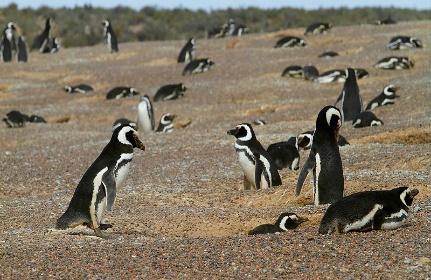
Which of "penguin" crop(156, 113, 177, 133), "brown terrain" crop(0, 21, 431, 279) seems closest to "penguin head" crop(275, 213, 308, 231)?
"brown terrain" crop(0, 21, 431, 279)

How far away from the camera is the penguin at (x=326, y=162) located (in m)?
8.91

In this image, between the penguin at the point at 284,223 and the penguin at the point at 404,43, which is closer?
the penguin at the point at 284,223

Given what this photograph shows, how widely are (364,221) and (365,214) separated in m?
0.05

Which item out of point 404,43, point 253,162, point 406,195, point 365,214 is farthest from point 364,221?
point 404,43

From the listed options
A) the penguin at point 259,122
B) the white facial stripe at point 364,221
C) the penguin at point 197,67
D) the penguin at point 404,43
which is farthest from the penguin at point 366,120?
the penguin at point 197,67

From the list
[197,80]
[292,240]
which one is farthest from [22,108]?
[292,240]

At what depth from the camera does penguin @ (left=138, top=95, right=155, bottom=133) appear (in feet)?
63.3

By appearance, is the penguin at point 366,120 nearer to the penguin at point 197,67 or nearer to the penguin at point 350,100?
the penguin at point 350,100

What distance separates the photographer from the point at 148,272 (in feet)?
21.0

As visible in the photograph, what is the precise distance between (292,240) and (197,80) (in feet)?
59.1

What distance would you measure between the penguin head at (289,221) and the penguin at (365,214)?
2.23 feet

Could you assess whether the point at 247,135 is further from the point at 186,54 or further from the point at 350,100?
the point at 186,54

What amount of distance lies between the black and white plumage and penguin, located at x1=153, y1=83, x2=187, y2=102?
495cm

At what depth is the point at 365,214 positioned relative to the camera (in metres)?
7.16
